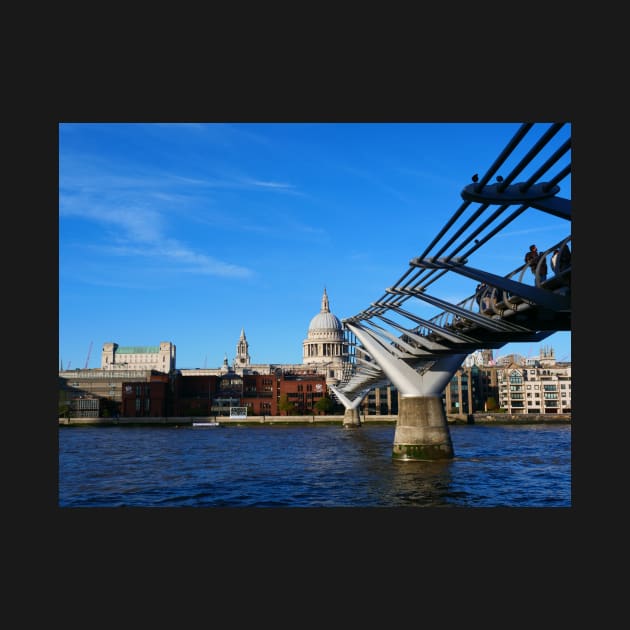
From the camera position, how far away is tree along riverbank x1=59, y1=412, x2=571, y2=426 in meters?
109

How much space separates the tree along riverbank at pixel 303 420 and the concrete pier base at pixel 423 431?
72.1 meters

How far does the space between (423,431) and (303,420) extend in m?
80.0

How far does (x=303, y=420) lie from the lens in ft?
377

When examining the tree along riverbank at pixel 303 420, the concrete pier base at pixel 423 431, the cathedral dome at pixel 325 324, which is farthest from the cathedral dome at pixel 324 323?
Result: the concrete pier base at pixel 423 431

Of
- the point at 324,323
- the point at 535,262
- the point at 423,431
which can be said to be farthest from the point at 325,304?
the point at 535,262

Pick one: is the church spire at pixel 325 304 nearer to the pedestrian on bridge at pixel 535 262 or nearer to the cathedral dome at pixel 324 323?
the cathedral dome at pixel 324 323

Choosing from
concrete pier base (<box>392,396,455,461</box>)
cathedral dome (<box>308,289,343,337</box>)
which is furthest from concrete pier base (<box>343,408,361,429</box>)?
cathedral dome (<box>308,289,343,337</box>)

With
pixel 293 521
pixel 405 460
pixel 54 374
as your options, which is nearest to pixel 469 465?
pixel 405 460

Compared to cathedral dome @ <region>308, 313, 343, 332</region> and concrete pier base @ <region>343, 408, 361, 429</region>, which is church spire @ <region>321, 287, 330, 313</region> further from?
concrete pier base @ <region>343, 408, 361, 429</region>

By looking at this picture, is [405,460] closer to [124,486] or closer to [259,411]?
[124,486]

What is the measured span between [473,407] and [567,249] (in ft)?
358

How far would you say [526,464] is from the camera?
36375 mm

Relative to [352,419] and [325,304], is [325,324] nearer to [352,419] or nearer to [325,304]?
[325,304]

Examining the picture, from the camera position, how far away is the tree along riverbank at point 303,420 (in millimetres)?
108625
